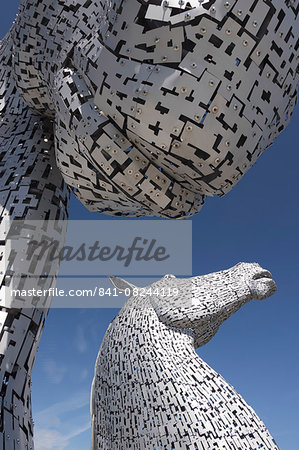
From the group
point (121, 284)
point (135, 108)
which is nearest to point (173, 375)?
point (121, 284)

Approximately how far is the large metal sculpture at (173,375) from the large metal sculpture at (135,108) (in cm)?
94

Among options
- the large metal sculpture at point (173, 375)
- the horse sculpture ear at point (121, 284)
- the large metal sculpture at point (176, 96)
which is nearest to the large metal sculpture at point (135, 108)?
the large metal sculpture at point (176, 96)

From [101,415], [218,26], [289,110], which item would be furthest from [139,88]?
[101,415]

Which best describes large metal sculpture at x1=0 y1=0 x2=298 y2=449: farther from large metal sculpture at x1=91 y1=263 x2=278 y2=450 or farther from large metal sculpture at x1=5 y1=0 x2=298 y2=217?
large metal sculpture at x1=91 y1=263 x2=278 y2=450

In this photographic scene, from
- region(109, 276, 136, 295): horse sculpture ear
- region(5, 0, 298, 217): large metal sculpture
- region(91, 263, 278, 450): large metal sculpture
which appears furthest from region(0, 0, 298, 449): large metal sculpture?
region(109, 276, 136, 295): horse sculpture ear

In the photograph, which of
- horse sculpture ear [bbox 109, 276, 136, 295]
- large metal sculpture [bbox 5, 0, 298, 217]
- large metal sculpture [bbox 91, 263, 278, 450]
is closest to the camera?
large metal sculpture [bbox 5, 0, 298, 217]

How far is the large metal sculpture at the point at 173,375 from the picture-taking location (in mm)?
1364

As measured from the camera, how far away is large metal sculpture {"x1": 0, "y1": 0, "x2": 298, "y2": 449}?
43 centimetres

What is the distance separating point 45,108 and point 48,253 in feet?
0.86

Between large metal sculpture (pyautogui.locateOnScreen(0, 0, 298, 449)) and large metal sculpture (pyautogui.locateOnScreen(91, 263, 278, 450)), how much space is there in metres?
0.94

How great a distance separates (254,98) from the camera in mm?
441

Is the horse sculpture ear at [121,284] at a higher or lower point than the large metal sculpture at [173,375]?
higher

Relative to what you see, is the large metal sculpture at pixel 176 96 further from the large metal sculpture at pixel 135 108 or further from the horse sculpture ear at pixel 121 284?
the horse sculpture ear at pixel 121 284

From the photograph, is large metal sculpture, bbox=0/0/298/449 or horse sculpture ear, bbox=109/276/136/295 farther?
horse sculpture ear, bbox=109/276/136/295
